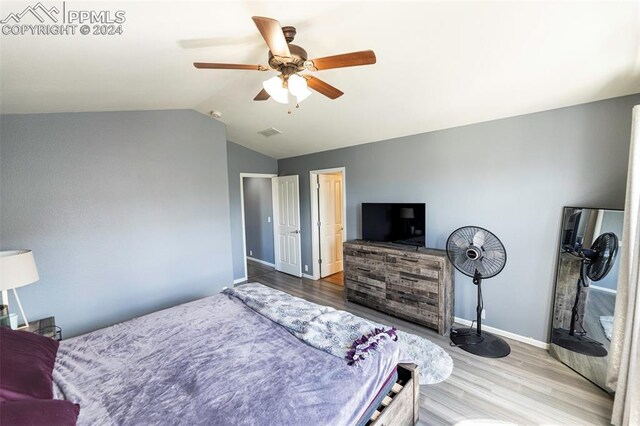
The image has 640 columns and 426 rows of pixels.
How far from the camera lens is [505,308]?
114 inches

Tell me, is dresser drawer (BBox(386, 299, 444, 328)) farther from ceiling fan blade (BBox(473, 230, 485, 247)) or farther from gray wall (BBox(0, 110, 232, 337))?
gray wall (BBox(0, 110, 232, 337))

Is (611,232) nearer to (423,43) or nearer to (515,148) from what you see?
(515,148)

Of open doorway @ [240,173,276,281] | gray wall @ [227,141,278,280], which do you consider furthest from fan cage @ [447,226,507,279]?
open doorway @ [240,173,276,281]

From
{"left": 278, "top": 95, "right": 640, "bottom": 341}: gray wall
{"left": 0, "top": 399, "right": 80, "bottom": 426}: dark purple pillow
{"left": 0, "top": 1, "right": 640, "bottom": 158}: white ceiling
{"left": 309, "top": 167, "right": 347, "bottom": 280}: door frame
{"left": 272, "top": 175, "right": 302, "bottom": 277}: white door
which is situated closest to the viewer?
{"left": 0, "top": 399, "right": 80, "bottom": 426}: dark purple pillow

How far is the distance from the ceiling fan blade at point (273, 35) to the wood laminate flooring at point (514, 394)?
2.61 metres

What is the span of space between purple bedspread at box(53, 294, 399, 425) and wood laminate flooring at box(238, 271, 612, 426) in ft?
2.50

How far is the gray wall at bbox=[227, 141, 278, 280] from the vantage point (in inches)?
192

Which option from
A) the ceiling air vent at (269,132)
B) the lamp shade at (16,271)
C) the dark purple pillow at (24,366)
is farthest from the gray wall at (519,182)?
the lamp shade at (16,271)

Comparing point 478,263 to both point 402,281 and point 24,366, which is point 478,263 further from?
point 24,366

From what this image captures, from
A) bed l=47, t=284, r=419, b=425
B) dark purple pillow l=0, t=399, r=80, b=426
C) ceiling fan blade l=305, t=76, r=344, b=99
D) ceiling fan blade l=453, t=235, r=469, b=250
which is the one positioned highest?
ceiling fan blade l=305, t=76, r=344, b=99

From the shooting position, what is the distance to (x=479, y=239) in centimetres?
273

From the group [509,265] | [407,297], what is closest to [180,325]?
[407,297]

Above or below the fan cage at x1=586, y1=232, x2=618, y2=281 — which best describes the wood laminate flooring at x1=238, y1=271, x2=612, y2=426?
below

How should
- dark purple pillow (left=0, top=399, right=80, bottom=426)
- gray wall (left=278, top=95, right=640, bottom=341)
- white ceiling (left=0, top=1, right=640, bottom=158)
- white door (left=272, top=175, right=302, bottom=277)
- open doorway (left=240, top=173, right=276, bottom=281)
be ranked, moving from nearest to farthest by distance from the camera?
dark purple pillow (left=0, top=399, right=80, bottom=426), white ceiling (left=0, top=1, right=640, bottom=158), gray wall (left=278, top=95, right=640, bottom=341), white door (left=272, top=175, right=302, bottom=277), open doorway (left=240, top=173, right=276, bottom=281)
